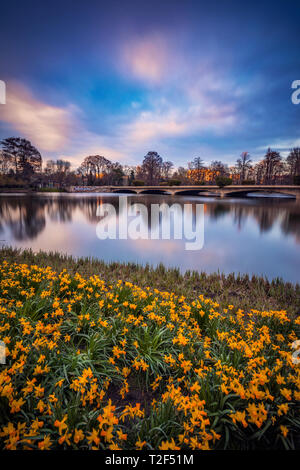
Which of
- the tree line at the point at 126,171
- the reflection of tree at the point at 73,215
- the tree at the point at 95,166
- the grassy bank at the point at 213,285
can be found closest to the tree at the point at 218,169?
the tree line at the point at 126,171

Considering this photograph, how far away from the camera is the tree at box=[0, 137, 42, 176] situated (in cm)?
4994

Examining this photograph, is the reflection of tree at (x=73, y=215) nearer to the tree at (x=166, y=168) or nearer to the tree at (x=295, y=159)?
the tree at (x=295, y=159)

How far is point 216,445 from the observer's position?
70.0 inches

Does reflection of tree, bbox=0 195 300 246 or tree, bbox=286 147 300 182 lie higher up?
tree, bbox=286 147 300 182

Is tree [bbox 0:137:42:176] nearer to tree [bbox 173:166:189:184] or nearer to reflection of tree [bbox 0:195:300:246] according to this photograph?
reflection of tree [bbox 0:195:300:246]

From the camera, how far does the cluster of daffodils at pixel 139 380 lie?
1728 mm

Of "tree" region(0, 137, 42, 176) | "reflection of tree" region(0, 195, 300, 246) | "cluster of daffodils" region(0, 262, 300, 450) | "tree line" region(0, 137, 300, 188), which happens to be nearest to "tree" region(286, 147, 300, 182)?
"tree line" region(0, 137, 300, 188)

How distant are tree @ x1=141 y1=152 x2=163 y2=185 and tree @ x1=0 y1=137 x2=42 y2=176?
4408cm

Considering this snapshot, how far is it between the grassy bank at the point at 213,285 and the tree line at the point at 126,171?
54.6 metres

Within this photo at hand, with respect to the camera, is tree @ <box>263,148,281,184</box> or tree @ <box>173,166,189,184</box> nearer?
tree @ <box>263,148,281,184</box>

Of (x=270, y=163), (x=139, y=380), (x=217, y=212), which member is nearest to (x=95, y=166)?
(x=270, y=163)

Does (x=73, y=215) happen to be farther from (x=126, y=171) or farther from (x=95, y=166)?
(x=126, y=171)

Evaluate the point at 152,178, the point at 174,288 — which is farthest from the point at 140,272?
the point at 152,178
